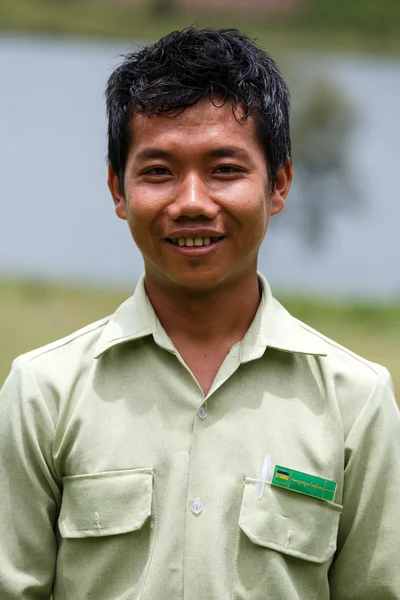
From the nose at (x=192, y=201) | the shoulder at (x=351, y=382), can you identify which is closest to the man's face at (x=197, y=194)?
the nose at (x=192, y=201)

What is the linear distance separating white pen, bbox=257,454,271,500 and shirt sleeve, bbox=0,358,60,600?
0.31 m

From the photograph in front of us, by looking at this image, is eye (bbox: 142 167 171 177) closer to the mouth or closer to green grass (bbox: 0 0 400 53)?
the mouth

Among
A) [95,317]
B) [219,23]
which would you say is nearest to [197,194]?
[95,317]

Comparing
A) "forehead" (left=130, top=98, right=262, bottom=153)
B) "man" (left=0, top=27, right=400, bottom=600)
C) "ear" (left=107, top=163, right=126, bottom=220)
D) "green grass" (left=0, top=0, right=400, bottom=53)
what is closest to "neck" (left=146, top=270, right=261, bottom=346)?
"man" (left=0, top=27, right=400, bottom=600)

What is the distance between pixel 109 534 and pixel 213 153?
57 centimetres

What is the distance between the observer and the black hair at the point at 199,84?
1.49m

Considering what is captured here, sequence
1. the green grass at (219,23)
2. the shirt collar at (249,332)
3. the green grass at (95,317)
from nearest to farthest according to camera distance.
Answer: the shirt collar at (249,332)
the green grass at (95,317)
the green grass at (219,23)

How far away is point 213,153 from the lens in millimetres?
1459

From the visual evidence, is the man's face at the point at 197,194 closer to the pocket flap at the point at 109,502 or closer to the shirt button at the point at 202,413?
the shirt button at the point at 202,413

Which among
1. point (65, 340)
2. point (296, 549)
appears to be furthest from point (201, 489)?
point (65, 340)

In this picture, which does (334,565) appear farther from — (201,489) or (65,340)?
(65,340)

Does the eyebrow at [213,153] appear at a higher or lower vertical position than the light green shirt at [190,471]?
higher

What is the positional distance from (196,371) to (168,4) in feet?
13.2

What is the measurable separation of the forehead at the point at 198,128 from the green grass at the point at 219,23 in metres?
3.61
